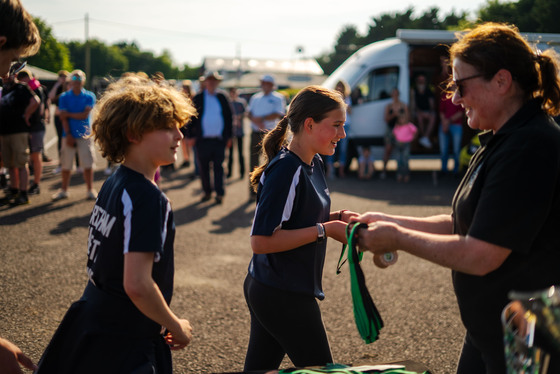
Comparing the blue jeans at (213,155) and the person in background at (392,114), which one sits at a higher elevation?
the person in background at (392,114)

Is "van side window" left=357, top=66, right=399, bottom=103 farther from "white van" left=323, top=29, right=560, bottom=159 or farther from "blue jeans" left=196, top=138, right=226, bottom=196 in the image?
"blue jeans" left=196, top=138, right=226, bottom=196

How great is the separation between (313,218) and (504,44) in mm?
1110

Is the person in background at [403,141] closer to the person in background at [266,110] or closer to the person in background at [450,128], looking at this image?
the person in background at [450,128]

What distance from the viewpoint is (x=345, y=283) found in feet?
18.1

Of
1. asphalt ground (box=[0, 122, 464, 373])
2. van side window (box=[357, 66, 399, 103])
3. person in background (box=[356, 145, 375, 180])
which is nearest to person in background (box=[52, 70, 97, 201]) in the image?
asphalt ground (box=[0, 122, 464, 373])

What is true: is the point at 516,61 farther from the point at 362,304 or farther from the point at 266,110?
the point at 266,110

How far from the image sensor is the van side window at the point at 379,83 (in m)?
12.5

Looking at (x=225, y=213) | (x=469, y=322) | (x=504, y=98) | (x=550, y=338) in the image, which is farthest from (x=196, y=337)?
(x=225, y=213)

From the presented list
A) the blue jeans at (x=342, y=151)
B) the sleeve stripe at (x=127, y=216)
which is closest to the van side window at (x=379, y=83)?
the blue jeans at (x=342, y=151)

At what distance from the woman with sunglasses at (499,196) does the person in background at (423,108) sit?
11.0 metres

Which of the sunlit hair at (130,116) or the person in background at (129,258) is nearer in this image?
the person in background at (129,258)

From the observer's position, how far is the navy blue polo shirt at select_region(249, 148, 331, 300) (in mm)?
2447

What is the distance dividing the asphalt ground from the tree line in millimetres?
2053

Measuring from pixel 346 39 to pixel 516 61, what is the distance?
108 m
